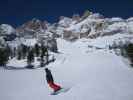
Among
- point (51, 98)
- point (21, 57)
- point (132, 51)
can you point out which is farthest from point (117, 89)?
point (21, 57)

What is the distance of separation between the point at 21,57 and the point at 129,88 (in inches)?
4140

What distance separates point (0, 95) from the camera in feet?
59.2

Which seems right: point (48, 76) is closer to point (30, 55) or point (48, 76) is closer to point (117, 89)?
point (117, 89)

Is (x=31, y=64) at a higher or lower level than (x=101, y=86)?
lower

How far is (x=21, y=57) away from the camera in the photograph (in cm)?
11650

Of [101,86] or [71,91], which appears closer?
[71,91]

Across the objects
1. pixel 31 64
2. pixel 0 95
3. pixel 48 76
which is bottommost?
pixel 31 64

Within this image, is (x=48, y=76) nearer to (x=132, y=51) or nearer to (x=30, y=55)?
(x=132, y=51)

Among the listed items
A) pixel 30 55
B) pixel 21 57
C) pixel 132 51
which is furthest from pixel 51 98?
pixel 21 57

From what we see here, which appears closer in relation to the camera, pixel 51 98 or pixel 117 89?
pixel 51 98

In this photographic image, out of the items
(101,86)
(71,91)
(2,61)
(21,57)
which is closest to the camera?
(71,91)

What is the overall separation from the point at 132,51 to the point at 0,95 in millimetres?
35269

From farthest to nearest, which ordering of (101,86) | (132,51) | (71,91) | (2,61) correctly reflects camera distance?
(2,61) < (132,51) < (101,86) < (71,91)

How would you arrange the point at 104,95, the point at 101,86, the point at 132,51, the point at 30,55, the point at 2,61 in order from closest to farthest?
the point at 104,95 < the point at 101,86 < the point at 132,51 < the point at 2,61 < the point at 30,55
